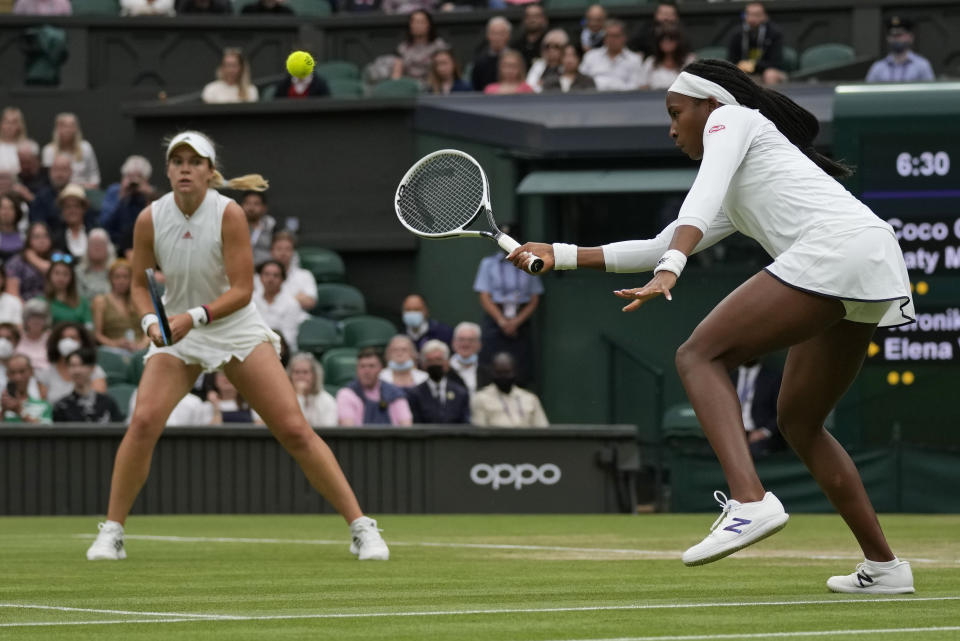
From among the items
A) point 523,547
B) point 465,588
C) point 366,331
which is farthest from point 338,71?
point 465,588

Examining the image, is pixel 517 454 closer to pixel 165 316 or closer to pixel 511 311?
pixel 511 311

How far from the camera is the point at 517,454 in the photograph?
14711mm

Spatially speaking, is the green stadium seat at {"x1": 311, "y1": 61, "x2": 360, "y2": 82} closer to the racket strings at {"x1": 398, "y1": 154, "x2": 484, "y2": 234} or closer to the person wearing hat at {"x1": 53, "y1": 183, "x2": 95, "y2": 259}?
the person wearing hat at {"x1": 53, "y1": 183, "x2": 95, "y2": 259}

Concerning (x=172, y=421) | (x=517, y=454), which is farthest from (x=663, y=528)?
(x=172, y=421)

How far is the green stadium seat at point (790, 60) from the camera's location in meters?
18.6

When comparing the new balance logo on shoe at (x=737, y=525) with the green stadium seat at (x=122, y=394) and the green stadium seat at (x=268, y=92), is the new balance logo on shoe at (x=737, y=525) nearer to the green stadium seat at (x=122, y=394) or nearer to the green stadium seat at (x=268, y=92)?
the green stadium seat at (x=122, y=394)

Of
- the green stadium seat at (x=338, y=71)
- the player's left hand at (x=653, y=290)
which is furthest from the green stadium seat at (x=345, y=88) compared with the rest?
the player's left hand at (x=653, y=290)

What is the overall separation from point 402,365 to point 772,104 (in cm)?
928

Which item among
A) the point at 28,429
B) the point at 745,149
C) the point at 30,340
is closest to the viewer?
the point at 745,149

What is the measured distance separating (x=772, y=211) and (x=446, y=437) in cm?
863

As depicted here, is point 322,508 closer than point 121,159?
Yes

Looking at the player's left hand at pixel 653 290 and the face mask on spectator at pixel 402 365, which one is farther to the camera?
the face mask on spectator at pixel 402 365

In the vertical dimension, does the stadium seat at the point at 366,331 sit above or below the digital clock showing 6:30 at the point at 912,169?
below

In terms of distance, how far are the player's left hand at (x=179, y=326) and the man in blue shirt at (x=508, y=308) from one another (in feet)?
26.3
